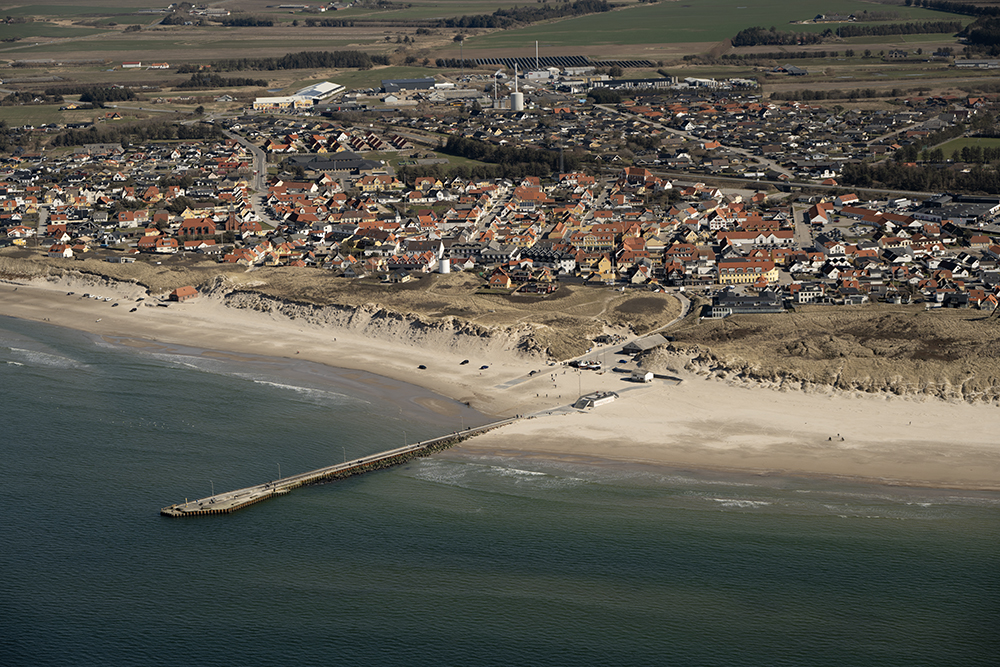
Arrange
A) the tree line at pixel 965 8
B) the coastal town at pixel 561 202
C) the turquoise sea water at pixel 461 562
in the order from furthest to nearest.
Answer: the tree line at pixel 965 8 → the coastal town at pixel 561 202 → the turquoise sea water at pixel 461 562

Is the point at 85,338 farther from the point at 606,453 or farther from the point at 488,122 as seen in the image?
the point at 488,122

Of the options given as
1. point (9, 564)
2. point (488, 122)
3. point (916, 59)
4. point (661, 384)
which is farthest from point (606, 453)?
point (916, 59)

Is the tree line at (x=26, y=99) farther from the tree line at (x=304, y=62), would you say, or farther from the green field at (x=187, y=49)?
the green field at (x=187, y=49)

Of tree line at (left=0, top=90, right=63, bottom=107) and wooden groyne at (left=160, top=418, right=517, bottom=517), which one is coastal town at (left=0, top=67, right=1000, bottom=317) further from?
tree line at (left=0, top=90, right=63, bottom=107)

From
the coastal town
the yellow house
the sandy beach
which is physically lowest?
the sandy beach

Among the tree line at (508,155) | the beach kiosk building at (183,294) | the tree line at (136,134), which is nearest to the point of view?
the beach kiosk building at (183,294)

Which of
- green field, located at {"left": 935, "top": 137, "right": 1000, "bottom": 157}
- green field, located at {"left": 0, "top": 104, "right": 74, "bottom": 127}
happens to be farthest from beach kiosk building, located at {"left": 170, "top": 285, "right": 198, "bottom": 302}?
green field, located at {"left": 0, "top": 104, "right": 74, "bottom": 127}

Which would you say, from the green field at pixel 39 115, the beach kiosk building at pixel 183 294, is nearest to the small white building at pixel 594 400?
the beach kiosk building at pixel 183 294
